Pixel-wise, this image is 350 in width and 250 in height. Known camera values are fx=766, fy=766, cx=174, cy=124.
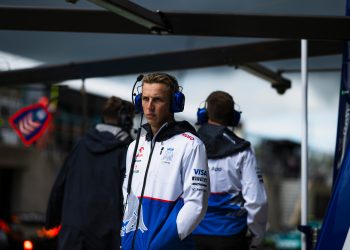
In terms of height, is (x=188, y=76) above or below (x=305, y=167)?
above

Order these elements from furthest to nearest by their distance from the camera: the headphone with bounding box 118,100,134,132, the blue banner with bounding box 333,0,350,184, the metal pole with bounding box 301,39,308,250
→ the headphone with bounding box 118,100,134,132
the metal pole with bounding box 301,39,308,250
the blue banner with bounding box 333,0,350,184

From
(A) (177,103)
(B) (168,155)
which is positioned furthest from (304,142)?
(B) (168,155)

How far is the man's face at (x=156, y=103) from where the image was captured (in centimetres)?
436

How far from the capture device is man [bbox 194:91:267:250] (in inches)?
227

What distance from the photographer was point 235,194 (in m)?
5.86

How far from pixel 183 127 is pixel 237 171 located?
60.7 inches

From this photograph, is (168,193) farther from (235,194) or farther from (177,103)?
(235,194)

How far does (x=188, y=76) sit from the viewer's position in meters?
8.95

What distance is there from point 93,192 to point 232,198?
1.12 m

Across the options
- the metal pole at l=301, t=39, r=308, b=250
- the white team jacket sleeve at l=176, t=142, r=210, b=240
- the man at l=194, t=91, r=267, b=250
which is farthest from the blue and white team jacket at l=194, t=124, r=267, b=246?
the white team jacket sleeve at l=176, t=142, r=210, b=240

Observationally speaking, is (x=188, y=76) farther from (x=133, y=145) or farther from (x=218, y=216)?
(x=133, y=145)

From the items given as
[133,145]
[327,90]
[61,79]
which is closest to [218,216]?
[133,145]

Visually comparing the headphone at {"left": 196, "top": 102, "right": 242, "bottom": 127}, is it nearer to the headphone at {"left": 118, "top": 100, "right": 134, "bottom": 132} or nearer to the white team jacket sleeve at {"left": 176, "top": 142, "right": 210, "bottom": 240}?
the headphone at {"left": 118, "top": 100, "right": 134, "bottom": 132}

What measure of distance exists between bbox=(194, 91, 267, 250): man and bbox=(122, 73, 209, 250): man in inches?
57.7
